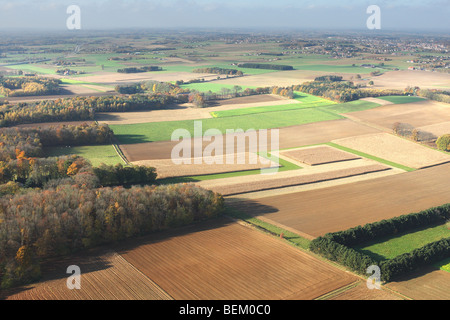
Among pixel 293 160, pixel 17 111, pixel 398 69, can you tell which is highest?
pixel 398 69

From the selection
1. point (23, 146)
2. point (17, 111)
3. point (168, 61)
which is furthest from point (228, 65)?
point (23, 146)

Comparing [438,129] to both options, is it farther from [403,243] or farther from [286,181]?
[403,243]

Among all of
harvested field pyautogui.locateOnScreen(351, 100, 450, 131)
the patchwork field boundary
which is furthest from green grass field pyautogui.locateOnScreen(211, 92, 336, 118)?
the patchwork field boundary

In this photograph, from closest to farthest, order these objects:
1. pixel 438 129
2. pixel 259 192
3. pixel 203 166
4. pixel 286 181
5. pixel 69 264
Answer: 1. pixel 69 264
2. pixel 259 192
3. pixel 286 181
4. pixel 203 166
5. pixel 438 129

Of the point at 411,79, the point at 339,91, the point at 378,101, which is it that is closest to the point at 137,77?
the point at 339,91

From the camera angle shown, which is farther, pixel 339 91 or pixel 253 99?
pixel 339 91
